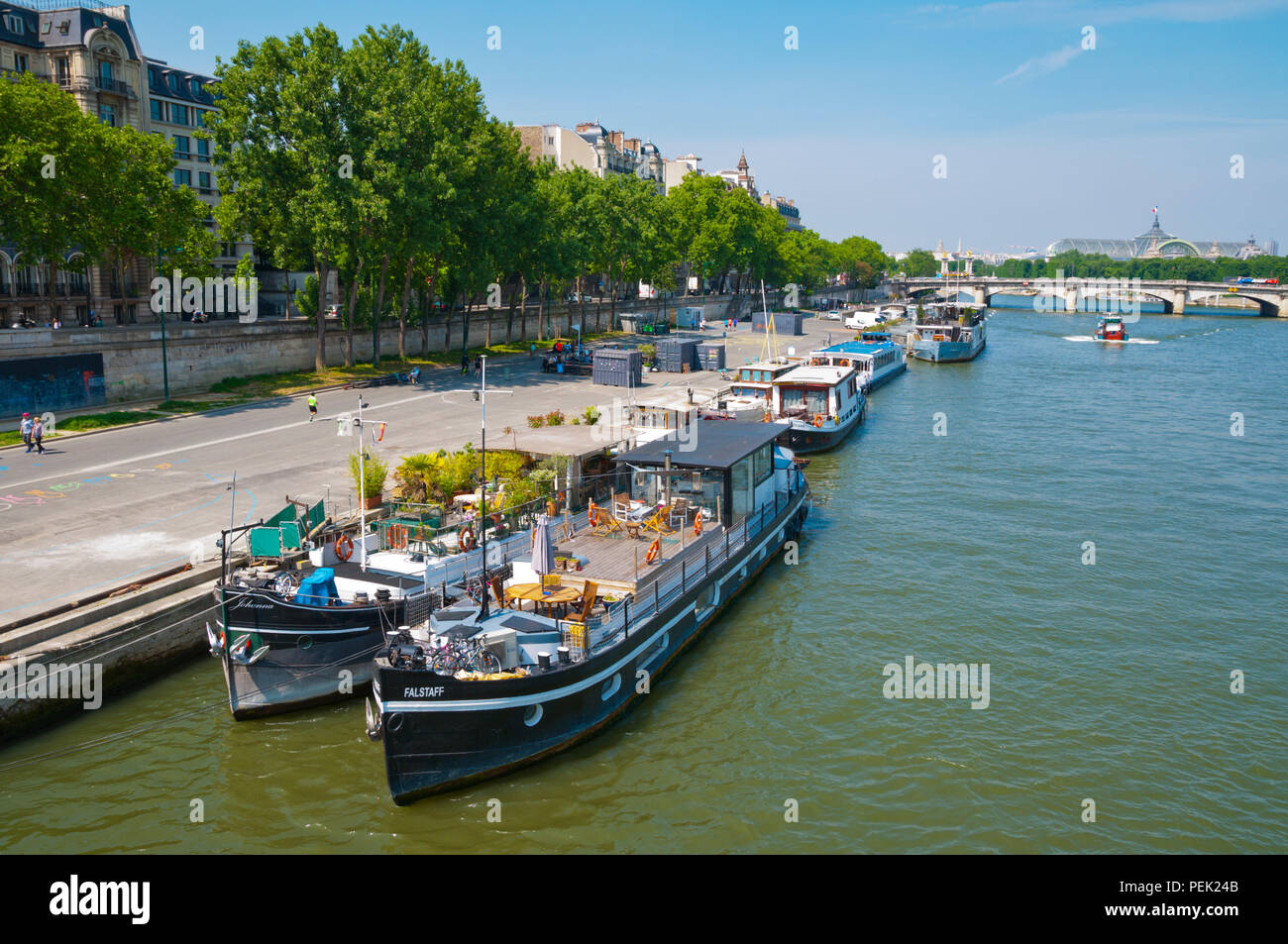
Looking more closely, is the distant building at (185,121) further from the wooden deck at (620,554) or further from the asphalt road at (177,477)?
the wooden deck at (620,554)

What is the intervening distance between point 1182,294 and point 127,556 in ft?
706

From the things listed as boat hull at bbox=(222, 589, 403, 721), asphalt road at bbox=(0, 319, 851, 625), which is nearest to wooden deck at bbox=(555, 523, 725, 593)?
boat hull at bbox=(222, 589, 403, 721)

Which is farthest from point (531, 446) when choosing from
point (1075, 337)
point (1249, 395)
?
point (1075, 337)

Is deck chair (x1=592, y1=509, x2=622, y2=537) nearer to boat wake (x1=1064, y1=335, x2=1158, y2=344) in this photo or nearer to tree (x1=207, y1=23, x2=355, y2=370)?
tree (x1=207, y1=23, x2=355, y2=370)

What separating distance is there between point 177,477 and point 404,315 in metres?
37.3

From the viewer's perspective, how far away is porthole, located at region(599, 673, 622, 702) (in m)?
21.2

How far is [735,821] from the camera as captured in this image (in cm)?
1853

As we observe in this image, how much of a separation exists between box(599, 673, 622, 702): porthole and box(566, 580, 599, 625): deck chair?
1.47m

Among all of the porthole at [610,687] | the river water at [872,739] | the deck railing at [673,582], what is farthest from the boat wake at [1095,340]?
the porthole at [610,687]

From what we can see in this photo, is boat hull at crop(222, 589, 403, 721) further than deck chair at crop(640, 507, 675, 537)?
No

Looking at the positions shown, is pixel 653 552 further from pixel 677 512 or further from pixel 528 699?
pixel 528 699

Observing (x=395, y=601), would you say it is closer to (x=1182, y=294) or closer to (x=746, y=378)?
(x=746, y=378)

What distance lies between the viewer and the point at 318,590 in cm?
2188

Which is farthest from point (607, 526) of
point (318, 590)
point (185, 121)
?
point (185, 121)
